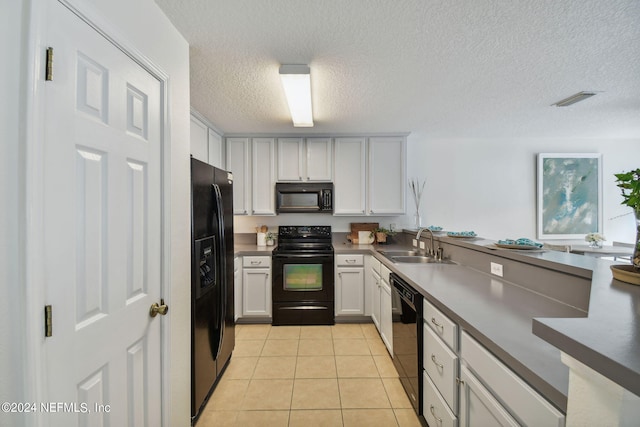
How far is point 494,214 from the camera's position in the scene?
12.5 ft

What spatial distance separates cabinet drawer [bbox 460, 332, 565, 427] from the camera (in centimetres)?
74

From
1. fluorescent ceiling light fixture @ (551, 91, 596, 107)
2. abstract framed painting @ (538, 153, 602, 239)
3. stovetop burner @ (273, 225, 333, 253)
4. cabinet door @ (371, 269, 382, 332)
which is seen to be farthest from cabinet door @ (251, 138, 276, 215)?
abstract framed painting @ (538, 153, 602, 239)

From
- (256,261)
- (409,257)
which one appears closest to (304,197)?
(256,261)

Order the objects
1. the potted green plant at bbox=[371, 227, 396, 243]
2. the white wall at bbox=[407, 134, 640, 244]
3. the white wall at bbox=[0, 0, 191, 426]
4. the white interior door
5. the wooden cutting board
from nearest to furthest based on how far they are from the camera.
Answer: the white wall at bbox=[0, 0, 191, 426], the white interior door, the potted green plant at bbox=[371, 227, 396, 243], the wooden cutting board, the white wall at bbox=[407, 134, 640, 244]

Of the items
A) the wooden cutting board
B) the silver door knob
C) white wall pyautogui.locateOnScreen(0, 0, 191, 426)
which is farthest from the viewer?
the wooden cutting board

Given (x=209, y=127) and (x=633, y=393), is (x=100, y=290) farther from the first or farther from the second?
(x=209, y=127)

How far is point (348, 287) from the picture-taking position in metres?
3.09

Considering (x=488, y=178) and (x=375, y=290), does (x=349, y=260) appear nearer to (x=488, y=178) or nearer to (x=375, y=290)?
(x=375, y=290)

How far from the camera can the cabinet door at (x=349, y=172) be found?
3.40 m

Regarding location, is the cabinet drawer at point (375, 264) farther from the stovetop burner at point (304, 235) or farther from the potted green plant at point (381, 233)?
the stovetop burner at point (304, 235)

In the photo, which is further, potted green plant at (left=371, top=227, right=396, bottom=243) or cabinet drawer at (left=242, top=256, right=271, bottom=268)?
potted green plant at (left=371, top=227, right=396, bottom=243)

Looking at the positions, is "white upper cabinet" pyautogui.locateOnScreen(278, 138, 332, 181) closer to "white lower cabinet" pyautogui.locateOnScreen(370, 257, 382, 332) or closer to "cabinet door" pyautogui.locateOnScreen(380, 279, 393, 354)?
"white lower cabinet" pyautogui.locateOnScreen(370, 257, 382, 332)

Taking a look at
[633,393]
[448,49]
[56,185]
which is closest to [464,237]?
[448,49]

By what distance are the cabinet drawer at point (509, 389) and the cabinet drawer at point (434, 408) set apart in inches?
14.0
